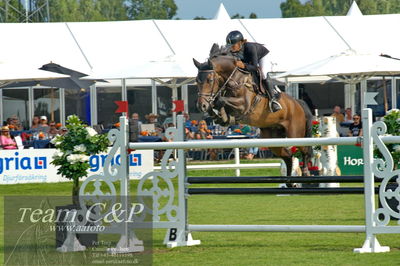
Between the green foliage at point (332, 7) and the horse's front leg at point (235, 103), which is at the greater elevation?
the green foliage at point (332, 7)

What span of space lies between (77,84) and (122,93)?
303cm

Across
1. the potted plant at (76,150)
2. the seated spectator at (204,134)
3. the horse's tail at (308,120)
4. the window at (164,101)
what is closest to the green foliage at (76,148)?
the potted plant at (76,150)

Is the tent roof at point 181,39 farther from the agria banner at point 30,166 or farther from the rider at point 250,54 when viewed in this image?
the rider at point 250,54

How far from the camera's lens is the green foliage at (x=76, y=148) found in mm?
8297

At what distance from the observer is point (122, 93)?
2650 cm

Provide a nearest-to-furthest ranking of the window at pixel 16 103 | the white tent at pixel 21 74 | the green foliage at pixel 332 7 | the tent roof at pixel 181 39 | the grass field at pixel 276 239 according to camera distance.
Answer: the grass field at pixel 276 239
the white tent at pixel 21 74
the tent roof at pixel 181 39
the window at pixel 16 103
the green foliage at pixel 332 7

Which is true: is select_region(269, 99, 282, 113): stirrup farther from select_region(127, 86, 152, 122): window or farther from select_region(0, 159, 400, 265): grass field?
select_region(127, 86, 152, 122): window

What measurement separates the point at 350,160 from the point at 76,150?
914 centimetres

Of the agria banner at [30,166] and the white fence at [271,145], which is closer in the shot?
the white fence at [271,145]

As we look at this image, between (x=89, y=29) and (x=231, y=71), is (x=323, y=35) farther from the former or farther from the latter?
(x=231, y=71)

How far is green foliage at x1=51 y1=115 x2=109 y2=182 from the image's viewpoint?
27.2ft

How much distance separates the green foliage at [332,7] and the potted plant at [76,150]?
73.5 meters

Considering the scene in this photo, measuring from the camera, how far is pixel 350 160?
54.5 feet

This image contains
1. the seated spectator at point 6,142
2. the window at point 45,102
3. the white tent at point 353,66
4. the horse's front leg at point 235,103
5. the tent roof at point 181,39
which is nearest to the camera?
the horse's front leg at point 235,103
